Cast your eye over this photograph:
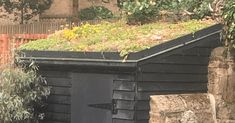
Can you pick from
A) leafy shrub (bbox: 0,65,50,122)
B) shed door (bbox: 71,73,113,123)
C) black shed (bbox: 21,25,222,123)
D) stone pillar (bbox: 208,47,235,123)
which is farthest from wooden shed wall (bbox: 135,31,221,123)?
leafy shrub (bbox: 0,65,50,122)

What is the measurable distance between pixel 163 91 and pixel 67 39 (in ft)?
7.84

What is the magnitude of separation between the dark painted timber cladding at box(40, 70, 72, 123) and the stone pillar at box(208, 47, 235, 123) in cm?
232

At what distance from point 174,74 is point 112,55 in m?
1.07

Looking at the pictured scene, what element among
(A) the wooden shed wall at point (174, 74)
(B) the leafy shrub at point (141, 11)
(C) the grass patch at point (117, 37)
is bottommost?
(A) the wooden shed wall at point (174, 74)

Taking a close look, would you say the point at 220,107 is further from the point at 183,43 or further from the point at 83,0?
the point at 83,0

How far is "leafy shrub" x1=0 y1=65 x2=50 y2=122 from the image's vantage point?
8344mm

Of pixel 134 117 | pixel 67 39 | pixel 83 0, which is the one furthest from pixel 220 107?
pixel 83 0

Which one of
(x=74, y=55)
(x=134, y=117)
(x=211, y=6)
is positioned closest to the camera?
(x=134, y=117)

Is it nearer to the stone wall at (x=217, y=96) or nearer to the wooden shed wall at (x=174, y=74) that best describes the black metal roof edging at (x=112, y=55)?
the wooden shed wall at (x=174, y=74)

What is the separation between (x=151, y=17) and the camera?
971 cm

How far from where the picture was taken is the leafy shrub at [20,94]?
8.34 m

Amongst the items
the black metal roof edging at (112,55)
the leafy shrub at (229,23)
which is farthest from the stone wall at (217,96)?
Result: the black metal roof edging at (112,55)

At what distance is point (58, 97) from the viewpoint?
28.6 feet

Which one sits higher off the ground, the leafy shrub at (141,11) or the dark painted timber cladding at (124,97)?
the leafy shrub at (141,11)
